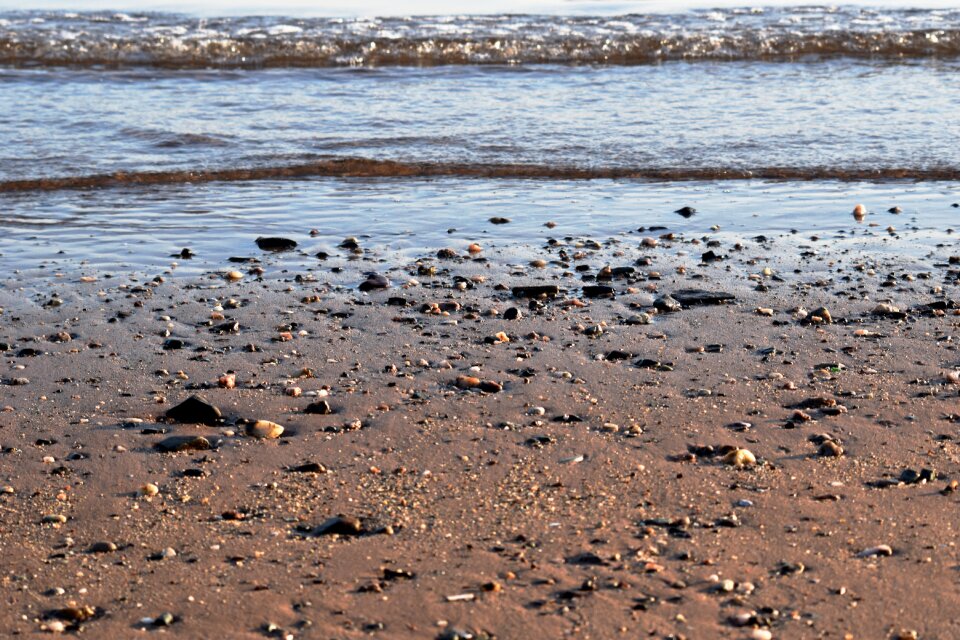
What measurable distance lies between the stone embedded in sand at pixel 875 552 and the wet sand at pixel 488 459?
0.01 meters

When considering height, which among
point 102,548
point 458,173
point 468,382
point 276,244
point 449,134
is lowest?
point 102,548

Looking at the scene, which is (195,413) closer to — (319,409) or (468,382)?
(319,409)

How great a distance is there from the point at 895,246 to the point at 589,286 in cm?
204

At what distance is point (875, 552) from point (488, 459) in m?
1.28

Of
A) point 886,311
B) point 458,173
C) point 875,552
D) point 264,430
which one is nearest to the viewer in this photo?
point 875,552

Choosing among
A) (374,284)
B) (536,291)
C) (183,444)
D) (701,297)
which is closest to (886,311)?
(701,297)

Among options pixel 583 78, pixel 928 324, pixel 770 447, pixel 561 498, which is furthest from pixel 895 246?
pixel 583 78

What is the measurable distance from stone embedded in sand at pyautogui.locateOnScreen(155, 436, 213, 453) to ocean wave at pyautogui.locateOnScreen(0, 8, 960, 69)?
12628mm

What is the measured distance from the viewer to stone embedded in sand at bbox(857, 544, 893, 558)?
3.27m

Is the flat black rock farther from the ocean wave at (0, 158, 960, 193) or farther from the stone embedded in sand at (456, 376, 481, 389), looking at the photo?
the ocean wave at (0, 158, 960, 193)

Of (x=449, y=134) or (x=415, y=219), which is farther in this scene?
(x=449, y=134)

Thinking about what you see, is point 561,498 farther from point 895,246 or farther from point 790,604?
point 895,246

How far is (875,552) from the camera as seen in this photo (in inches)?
129

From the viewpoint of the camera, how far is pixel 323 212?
8148 millimetres
